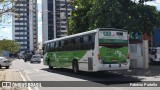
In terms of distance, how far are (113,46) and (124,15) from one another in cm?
809

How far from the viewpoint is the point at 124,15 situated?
1083 inches

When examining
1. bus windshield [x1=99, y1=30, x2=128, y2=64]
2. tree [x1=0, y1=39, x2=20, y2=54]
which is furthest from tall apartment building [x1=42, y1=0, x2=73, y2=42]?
bus windshield [x1=99, y1=30, x2=128, y2=64]

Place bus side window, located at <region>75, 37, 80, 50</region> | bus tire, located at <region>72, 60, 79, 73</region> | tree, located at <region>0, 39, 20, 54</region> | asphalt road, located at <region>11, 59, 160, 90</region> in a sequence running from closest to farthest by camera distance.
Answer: asphalt road, located at <region>11, 59, 160, 90</region>, bus side window, located at <region>75, 37, 80, 50</region>, bus tire, located at <region>72, 60, 79, 73</region>, tree, located at <region>0, 39, 20, 54</region>

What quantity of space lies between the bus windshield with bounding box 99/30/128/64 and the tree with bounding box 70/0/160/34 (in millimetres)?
6818

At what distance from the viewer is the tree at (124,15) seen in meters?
27.2

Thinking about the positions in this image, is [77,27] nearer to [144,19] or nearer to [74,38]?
[144,19]

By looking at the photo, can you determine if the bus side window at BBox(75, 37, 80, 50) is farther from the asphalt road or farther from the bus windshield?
the bus windshield

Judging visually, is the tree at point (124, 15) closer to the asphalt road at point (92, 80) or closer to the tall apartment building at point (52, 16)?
the asphalt road at point (92, 80)

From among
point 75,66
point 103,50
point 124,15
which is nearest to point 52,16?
point 124,15

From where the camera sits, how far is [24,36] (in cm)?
14925

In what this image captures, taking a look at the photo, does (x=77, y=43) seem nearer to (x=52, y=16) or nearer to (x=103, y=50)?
(x=103, y=50)

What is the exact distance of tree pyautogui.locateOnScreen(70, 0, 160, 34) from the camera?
2720 cm

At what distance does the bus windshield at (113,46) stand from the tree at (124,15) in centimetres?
682

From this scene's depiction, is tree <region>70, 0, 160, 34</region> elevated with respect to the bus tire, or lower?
elevated
